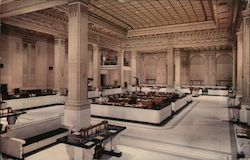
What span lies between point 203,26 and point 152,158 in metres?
13.0

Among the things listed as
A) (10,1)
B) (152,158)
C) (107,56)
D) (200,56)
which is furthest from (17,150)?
(200,56)

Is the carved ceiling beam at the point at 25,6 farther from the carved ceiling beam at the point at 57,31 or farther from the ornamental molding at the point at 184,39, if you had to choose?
the ornamental molding at the point at 184,39

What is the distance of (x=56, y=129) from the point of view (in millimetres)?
6492

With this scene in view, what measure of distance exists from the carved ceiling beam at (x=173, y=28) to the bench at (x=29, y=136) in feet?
41.6

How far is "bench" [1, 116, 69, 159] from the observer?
4.93 meters

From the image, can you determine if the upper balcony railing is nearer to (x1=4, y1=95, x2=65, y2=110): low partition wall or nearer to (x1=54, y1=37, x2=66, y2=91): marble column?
(x1=54, y1=37, x2=66, y2=91): marble column

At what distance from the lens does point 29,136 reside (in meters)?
5.66

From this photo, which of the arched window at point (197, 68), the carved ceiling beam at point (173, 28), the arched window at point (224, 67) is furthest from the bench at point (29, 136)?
the arched window at point (224, 67)

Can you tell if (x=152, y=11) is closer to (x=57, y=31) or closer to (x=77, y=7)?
(x=57, y=31)

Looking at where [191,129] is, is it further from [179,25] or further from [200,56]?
[200,56]

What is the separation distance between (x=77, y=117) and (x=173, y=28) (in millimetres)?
12113

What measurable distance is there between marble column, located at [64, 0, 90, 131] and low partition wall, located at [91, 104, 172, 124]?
229 centimetres

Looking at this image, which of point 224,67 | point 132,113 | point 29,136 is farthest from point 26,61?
point 224,67

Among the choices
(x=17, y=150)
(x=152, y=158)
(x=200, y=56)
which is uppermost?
(x=200, y=56)
